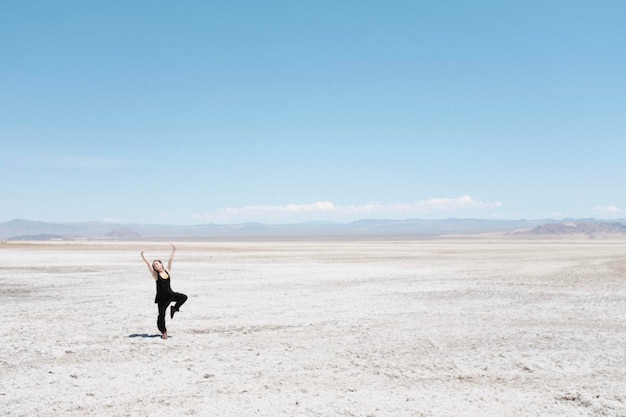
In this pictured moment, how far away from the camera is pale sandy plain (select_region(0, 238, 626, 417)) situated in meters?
7.55

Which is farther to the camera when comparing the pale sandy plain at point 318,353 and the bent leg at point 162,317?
the bent leg at point 162,317

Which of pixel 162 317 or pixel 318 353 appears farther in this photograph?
pixel 162 317

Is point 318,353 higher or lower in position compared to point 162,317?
lower

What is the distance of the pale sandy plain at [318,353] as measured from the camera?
7.55 m

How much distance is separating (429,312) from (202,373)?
7759 mm

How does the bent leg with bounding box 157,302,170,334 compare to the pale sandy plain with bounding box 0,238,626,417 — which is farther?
the bent leg with bounding box 157,302,170,334

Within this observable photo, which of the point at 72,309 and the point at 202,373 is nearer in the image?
the point at 202,373

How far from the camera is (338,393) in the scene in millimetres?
7926

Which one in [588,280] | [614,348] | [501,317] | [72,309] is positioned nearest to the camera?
[614,348]

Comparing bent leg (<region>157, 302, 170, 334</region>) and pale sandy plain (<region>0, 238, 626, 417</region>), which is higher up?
bent leg (<region>157, 302, 170, 334</region>)

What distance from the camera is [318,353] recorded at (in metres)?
10.3

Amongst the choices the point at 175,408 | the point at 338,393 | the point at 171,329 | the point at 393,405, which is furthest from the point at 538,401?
the point at 171,329

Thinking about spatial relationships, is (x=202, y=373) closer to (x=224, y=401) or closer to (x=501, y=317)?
(x=224, y=401)

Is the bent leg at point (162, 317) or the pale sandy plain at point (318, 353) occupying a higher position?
the bent leg at point (162, 317)
